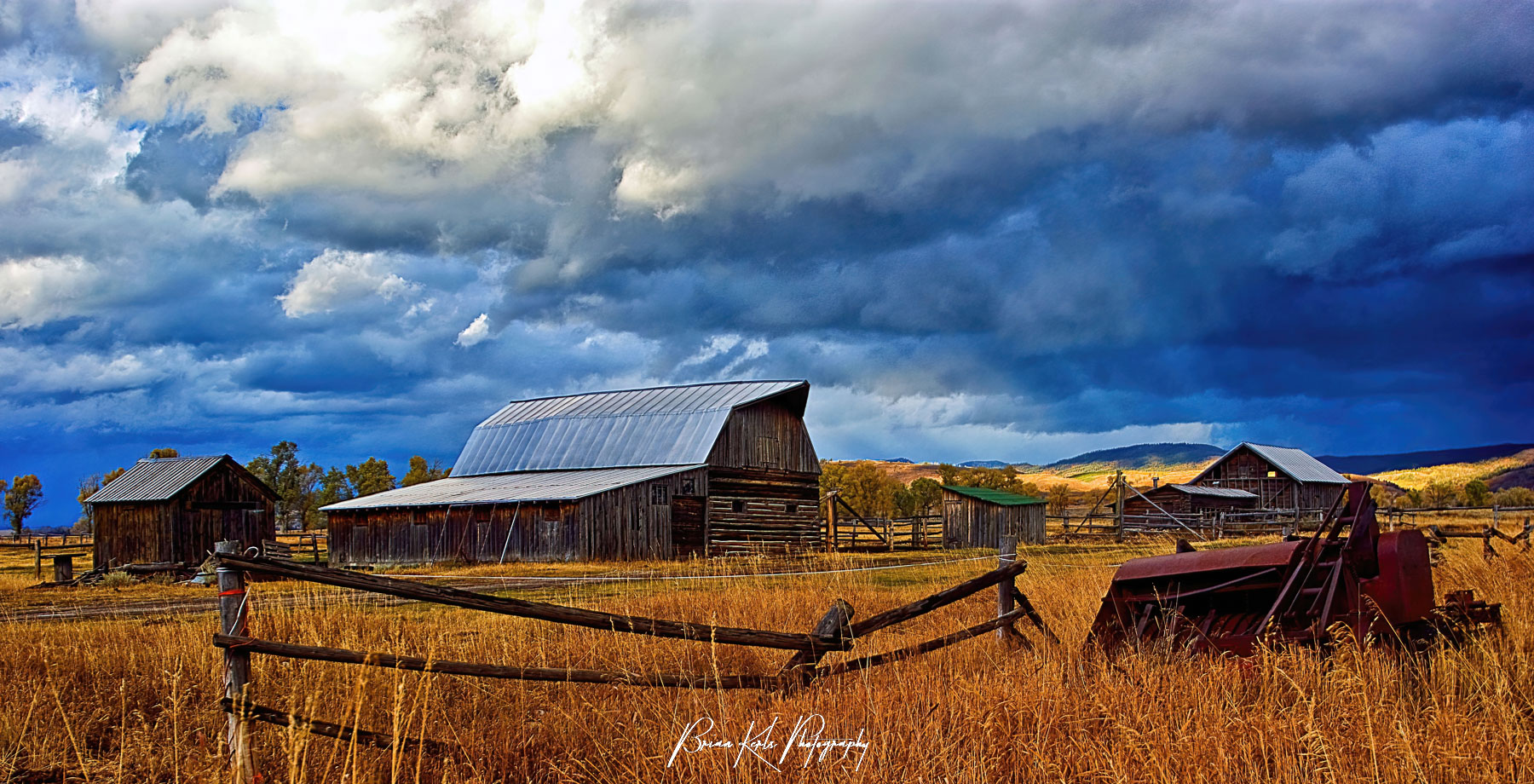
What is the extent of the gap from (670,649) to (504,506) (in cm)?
2548

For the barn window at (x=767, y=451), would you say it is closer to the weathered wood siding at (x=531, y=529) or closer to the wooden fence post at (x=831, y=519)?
the wooden fence post at (x=831, y=519)

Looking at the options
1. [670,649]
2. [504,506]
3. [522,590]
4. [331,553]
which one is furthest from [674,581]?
[331,553]

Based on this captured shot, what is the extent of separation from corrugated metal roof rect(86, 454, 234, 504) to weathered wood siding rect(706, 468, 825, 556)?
1658cm

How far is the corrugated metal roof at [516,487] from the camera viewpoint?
31859mm

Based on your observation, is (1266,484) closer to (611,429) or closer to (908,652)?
(611,429)

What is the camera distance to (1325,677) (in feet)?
21.3

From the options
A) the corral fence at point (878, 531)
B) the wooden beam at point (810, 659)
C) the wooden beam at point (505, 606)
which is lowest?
the corral fence at point (878, 531)

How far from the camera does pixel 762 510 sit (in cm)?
3719

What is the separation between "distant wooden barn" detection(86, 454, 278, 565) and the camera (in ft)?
108

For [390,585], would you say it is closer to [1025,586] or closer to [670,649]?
[670,649]

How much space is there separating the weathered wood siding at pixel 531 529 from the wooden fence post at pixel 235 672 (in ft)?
84.7

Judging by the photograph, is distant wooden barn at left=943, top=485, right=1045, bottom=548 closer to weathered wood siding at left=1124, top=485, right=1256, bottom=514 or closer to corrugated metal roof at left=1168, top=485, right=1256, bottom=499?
weathered wood siding at left=1124, top=485, right=1256, bottom=514

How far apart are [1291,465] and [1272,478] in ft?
8.79

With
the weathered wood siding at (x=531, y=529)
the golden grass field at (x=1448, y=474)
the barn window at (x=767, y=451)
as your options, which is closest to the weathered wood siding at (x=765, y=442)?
the barn window at (x=767, y=451)
